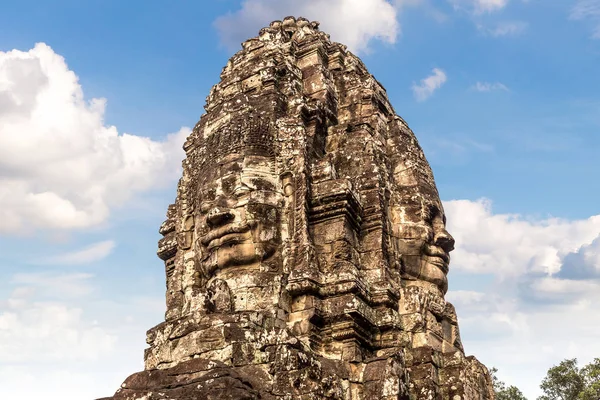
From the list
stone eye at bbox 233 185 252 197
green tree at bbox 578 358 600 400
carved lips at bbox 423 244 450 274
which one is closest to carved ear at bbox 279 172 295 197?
stone eye at bbox 233 185 252 197

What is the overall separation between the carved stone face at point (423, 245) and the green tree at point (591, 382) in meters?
17.2

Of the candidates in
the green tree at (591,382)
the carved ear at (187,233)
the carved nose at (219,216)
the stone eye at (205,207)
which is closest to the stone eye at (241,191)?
the carved nose at (219,216)

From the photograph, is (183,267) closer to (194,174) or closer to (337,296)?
(194,174)

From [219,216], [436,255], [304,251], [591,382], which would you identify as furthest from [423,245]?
[591,382]

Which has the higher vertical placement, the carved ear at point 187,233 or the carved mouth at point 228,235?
the carved ear at point 187,233

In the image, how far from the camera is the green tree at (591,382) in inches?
1017

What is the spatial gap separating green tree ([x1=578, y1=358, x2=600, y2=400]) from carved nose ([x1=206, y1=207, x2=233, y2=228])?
68.9 feet

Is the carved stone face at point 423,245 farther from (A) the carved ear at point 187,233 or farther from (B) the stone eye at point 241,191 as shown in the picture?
(A) the carved ear at point 187,233

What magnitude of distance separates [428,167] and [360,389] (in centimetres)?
544

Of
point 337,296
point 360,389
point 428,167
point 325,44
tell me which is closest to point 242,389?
point 360,389

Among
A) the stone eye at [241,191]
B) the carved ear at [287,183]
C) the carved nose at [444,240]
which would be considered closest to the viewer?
the stone eye at [241,191]

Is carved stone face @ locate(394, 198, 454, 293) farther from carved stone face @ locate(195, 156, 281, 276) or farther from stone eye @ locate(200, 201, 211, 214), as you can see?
stone eye @ locate(200, 201, 211, 214)

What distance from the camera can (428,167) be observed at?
13.0m

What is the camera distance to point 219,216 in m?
10.2
